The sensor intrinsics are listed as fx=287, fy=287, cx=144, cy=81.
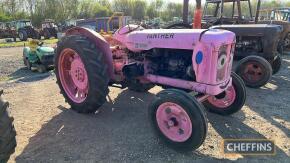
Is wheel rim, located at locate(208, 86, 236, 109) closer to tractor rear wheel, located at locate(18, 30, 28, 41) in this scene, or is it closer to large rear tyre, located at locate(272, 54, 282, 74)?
large rear tyre, located at locate(272, 54, 282, 74)

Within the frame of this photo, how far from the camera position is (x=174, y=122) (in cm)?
339

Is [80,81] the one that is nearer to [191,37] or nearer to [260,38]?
[191,37]

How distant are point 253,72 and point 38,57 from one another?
19.4 ft

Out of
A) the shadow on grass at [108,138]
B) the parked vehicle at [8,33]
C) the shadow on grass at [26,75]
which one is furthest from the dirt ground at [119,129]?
the parked vehicle at [8,33]

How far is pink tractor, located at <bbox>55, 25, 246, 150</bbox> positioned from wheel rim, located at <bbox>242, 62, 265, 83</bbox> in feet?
6.51

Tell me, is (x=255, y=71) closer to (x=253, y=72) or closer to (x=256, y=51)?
(x=253, y=72)

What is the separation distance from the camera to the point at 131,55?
4.48 metres

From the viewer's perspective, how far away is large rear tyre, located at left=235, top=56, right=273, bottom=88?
5906 millimetres

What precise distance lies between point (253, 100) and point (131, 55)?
2.50m

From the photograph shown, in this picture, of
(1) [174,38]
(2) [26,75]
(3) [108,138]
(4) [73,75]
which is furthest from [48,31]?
(1) [174,38]

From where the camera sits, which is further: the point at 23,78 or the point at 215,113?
the point at 23,78

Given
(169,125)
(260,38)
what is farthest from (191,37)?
(260,38)

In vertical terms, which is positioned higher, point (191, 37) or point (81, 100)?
point (191, 37)

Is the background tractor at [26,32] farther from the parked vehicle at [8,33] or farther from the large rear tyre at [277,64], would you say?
the large rear tyre at [277,64]
